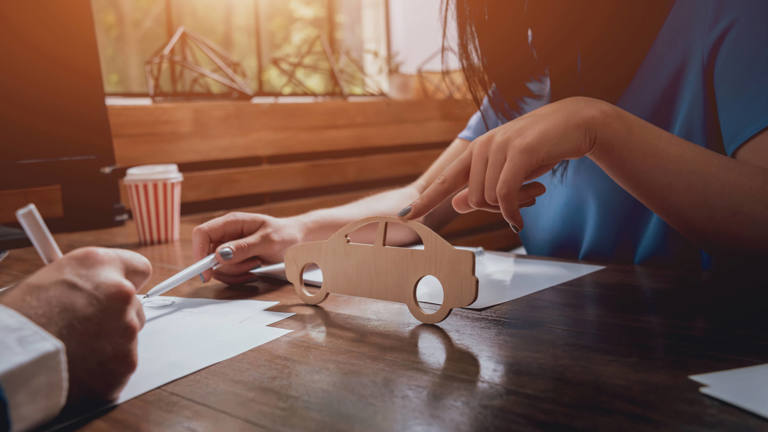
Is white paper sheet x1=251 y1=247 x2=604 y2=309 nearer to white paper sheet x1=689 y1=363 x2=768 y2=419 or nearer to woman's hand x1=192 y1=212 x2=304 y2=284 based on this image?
woman's hand x1=192 y1=212 x2=304 y2=284

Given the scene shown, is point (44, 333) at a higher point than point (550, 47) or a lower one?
lower

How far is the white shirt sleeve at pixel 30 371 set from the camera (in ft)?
1.23

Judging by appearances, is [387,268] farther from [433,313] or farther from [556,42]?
[556,42]

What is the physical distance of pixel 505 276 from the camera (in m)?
0.82

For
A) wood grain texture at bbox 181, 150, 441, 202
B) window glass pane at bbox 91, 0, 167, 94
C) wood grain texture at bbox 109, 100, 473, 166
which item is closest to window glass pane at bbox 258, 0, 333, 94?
window glass pane at bbox 91, 0, 167, 94

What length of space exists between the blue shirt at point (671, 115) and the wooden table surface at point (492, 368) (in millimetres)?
314

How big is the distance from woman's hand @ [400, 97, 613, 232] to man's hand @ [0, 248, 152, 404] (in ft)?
1.05

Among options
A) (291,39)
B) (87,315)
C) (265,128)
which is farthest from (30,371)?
(291,39)

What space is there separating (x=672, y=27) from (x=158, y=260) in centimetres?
101

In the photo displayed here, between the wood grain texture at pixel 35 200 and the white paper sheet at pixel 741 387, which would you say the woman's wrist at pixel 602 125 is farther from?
the wood grain texture at pixel 35 200

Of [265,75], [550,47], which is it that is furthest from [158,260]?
[265,75]

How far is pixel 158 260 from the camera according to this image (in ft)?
3.49

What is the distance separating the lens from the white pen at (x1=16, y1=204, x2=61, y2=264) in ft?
1.56

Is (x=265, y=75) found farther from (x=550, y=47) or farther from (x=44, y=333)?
(x=44, y=333)
